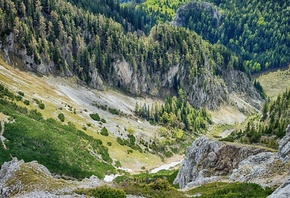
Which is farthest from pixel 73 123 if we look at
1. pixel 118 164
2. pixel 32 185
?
pixel 32 185

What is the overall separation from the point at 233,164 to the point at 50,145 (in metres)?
42.0

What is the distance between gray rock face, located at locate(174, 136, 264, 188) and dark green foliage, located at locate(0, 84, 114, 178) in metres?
24.3

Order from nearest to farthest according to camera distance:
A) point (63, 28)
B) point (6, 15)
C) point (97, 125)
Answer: point (97, 125) → point (6, 15) → point (63, 28)

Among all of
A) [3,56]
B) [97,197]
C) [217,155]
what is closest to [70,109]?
[3,56]

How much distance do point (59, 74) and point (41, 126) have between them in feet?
259

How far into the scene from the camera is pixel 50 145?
81.5 meters

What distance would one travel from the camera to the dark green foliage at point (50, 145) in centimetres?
7369

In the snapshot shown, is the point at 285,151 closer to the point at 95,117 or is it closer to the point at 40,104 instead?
the point at 40,104

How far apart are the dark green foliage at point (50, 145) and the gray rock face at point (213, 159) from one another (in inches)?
956

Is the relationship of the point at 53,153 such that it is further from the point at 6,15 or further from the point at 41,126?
the point at 6,15

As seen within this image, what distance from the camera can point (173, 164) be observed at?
400ft

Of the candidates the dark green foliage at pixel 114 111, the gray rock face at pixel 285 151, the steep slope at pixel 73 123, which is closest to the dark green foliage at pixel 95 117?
the steep slope at pixel 73 123

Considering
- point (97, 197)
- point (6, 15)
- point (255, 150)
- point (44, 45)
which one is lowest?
point (44, 45)

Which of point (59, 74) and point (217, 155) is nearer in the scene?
point (217, 155)
